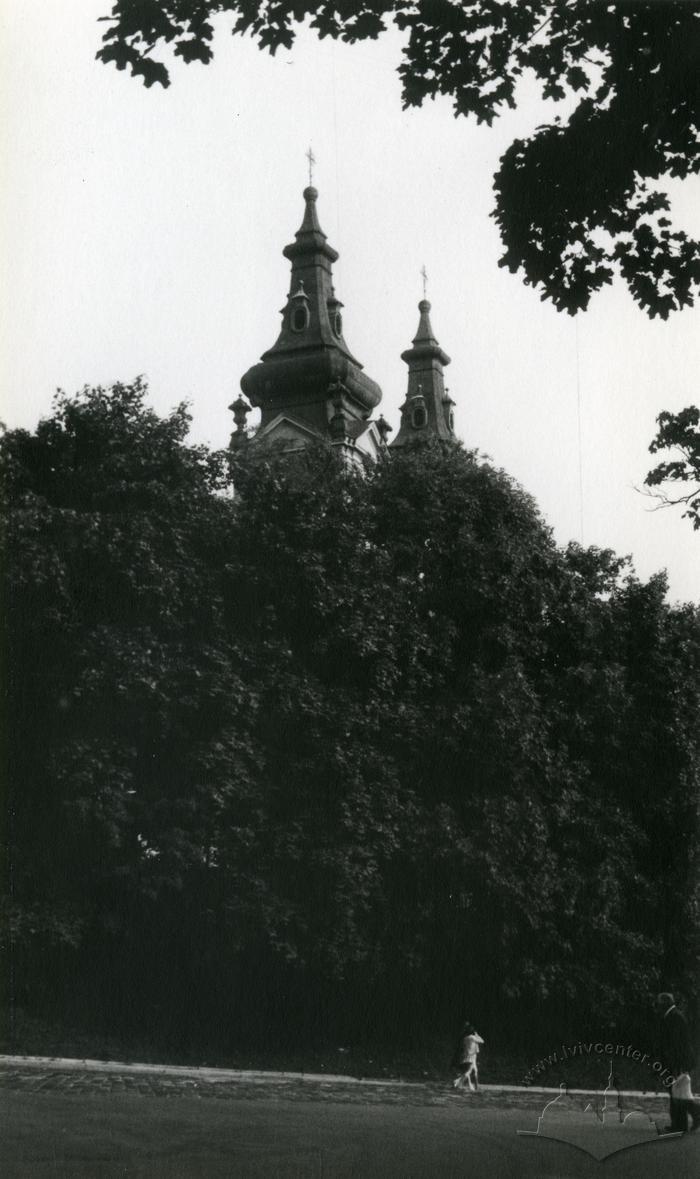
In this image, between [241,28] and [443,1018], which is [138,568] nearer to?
[443,1018]

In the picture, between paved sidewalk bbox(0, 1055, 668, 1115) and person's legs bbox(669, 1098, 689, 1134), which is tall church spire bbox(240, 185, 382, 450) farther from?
person's legs bbox(669, 1098, 689, 1134)

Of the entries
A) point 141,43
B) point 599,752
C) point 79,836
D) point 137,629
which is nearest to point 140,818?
point 79,836

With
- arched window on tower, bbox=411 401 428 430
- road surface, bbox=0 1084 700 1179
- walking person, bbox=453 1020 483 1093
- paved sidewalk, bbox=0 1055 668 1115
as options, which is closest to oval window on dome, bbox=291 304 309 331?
arched window on tower, bbox=411 401 428 430

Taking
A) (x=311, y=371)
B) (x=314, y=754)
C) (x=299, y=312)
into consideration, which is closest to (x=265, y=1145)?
(x=314, y=754)

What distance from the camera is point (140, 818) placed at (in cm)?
2312

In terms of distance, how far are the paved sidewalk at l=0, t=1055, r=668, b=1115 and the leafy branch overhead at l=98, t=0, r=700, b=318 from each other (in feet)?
25.2

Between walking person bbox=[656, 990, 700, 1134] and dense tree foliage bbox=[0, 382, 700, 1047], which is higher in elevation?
dense tree foliage bbox=[0, 382, 700, 1047]

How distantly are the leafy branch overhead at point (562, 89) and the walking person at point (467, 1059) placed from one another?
594 inches

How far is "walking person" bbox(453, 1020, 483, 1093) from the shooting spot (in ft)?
71.6

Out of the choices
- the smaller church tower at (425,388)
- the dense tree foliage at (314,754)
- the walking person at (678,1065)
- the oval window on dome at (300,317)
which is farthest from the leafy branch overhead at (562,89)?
the smaller church tower at (425,388)

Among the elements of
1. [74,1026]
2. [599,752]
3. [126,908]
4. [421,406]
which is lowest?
[74,1026]

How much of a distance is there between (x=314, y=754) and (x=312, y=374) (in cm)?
3005

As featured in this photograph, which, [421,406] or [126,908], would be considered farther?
[421,406]

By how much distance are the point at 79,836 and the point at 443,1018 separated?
811 centimetres
